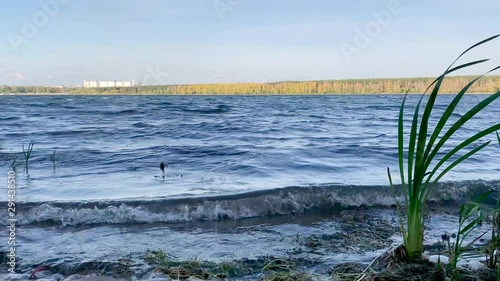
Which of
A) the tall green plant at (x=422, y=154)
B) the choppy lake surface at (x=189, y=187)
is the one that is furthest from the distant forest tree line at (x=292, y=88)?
the tall green plant at (x=422, y=154)

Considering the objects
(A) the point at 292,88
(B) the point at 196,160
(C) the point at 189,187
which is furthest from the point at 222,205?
(A) the point at 292,88

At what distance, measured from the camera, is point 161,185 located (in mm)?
9211

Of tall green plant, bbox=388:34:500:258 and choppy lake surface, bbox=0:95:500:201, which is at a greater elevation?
tall green plant, bbox=388:34:500:258

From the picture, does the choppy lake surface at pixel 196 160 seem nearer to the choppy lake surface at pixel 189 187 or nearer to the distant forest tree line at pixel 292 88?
the choppy lake surface at pixel 189 187

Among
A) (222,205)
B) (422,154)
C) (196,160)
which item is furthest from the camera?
(196,160)

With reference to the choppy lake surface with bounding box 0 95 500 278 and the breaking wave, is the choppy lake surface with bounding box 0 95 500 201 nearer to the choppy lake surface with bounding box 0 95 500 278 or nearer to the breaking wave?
the choppy lake surface with bounding box 0 95 500 278

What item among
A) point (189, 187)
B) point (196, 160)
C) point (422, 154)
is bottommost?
point (196, 160)

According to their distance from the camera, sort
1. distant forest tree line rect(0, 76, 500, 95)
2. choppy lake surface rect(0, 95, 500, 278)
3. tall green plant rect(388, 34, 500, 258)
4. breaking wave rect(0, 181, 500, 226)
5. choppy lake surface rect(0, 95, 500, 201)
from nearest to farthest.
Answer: tall green plant rect(388, 34, 500, 258) < choppy lake surface rect(0, 95, 500, 278) < breaking wave rect(0, 181, 500, 226) < choppy lake surface rect(0, 95, 500, 201) < distant forest tree line rect(0, 76, 500, 95)

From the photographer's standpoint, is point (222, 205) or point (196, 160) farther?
point (196, 160)

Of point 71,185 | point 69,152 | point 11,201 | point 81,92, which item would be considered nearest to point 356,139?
point 69,152

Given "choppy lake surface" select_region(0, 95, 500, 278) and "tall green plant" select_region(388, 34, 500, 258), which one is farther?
"choppy lake surface" select_region(0, 95, 500, 278)

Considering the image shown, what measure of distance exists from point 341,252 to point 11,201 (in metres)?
5.14

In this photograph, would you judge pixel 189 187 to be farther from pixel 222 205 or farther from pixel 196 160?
pixel 196 160

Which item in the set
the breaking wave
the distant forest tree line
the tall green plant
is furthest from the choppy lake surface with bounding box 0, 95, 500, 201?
the distant forest tree line
